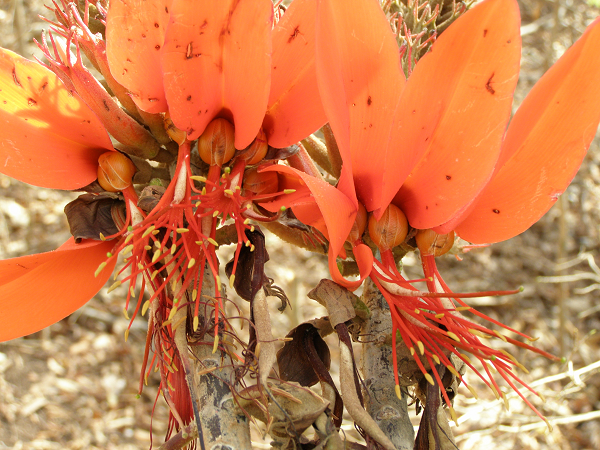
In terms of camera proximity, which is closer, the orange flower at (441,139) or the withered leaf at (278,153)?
the orange flower at (441,139)

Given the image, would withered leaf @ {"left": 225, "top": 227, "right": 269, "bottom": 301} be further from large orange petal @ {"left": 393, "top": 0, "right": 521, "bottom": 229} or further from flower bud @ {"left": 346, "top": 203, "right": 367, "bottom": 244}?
large orange petal @ {"left": 393, "top": 0, "right": 521, "bottom": 229}

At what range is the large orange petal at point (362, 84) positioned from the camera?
0.57m

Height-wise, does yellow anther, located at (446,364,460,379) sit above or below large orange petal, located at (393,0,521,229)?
below

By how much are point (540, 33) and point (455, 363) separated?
4.97 meters

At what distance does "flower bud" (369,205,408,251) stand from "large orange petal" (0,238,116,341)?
0.34m

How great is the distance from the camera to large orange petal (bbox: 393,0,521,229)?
0.55 meters

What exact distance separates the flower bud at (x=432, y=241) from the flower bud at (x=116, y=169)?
0.38m

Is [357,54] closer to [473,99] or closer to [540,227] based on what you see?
[473,99]

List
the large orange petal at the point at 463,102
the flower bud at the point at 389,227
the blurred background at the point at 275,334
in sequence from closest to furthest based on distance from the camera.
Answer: the large orange petal at the point at 463,102
the flower bud at the point at 389,227
the blurred background at the point at 275,334

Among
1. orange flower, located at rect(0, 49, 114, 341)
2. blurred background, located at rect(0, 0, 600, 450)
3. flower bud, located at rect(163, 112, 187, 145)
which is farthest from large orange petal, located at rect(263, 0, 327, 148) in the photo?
blurred background, located at rect(0, 0, 600, 450)

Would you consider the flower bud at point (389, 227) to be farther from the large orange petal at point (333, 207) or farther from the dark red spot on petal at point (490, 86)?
the dark red spot on petal at point (490, 86)

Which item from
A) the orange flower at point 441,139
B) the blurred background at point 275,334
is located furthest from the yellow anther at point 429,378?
the blurred background at point 275,334

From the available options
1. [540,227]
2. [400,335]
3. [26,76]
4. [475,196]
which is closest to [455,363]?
[400,335]

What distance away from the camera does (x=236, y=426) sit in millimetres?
581
